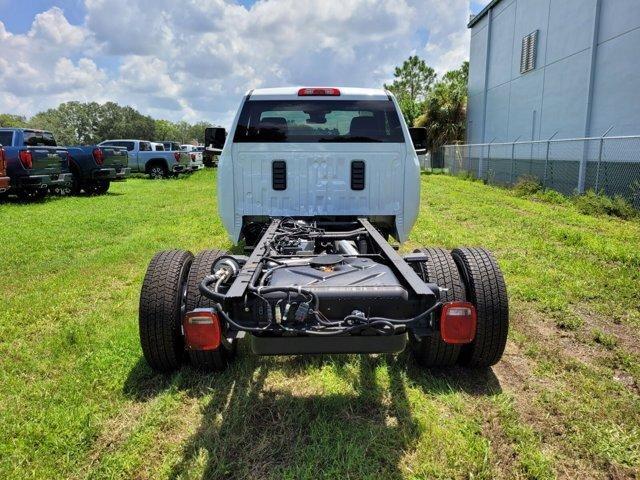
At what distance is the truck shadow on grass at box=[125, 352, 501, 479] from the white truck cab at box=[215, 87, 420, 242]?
183 centimetres

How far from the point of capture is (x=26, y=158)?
37.4 feet

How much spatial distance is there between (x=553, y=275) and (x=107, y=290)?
5.03 m

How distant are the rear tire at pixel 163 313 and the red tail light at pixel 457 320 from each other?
163 cm

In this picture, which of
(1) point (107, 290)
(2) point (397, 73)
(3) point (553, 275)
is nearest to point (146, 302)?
(1) point (107, 290)

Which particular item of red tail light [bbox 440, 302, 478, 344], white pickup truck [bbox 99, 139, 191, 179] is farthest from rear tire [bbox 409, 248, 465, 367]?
white pickup truck [bbox 99, 139, 191, 179]

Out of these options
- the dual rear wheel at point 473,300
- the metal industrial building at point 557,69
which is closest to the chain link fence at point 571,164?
the metal industrial building at point 557,69

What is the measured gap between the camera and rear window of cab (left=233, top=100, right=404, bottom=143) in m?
4.95

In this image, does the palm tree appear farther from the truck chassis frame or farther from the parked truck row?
the truck chassis frame

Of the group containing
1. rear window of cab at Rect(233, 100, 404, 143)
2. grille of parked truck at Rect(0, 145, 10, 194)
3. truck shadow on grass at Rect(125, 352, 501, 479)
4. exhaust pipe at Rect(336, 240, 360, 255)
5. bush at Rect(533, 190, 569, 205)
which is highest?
rear window of cab at Rect(233, 100, 404, 143)

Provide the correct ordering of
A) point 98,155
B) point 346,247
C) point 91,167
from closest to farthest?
point 346,247 → point 91,167 → point 98,155

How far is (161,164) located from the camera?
21.7 meters

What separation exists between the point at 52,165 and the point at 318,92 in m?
10.1

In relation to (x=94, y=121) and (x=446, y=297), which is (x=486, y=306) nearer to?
(x=446, y=297)

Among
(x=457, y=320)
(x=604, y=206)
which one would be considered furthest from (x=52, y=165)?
(x=604, y=206)
